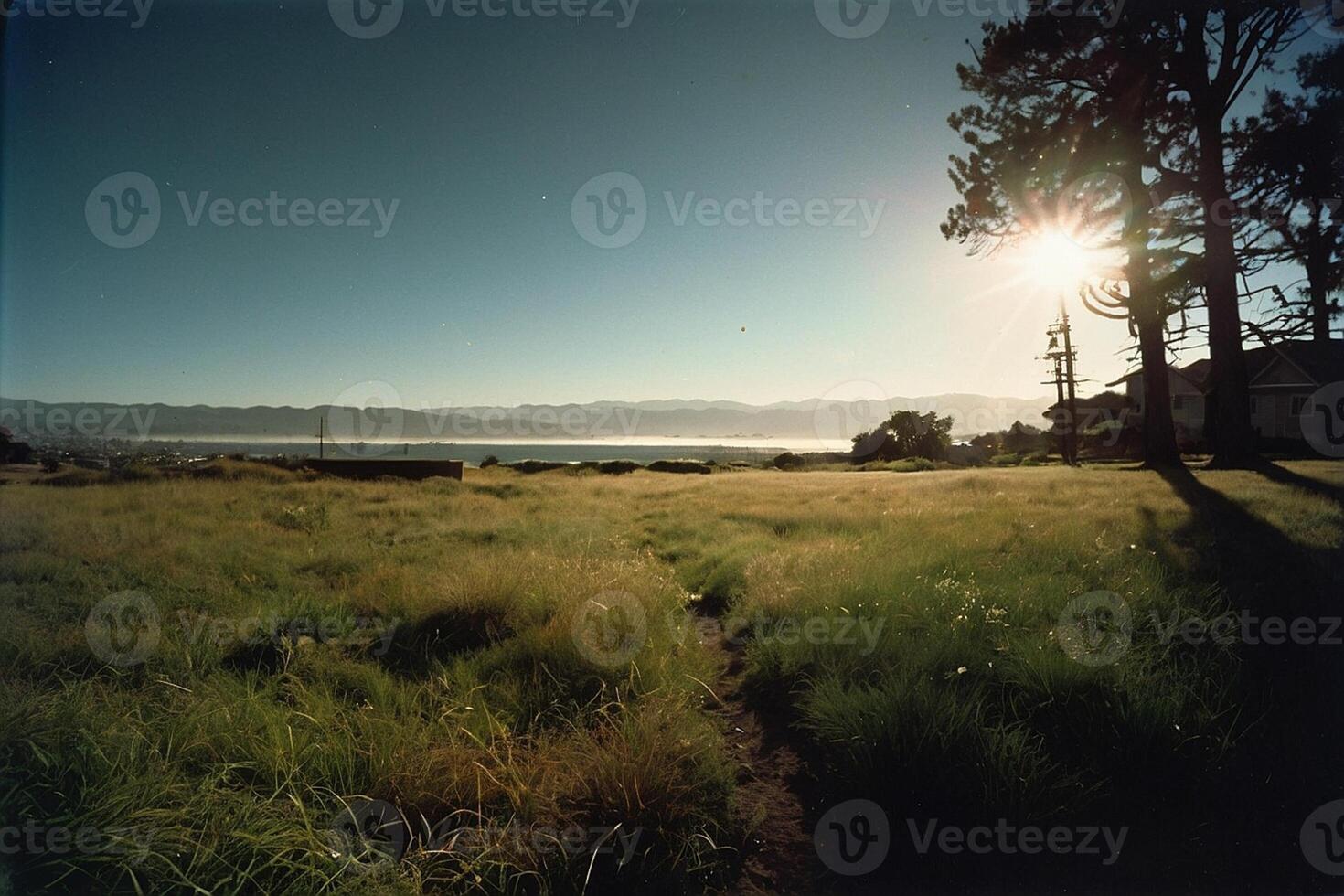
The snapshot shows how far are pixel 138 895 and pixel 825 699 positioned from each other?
A: 9.29ft

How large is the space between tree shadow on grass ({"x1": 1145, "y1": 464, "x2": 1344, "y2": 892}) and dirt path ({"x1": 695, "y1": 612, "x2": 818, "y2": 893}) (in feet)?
5.20

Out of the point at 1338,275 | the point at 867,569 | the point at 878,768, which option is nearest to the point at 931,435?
the point at 1338,275

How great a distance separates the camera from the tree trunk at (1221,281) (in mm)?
10836

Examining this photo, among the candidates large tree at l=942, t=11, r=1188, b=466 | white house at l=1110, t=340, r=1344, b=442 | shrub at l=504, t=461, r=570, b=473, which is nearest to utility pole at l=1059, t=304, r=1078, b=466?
white house at l=1110, t=340, r=1344, b=442

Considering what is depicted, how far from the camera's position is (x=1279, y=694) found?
2895mm

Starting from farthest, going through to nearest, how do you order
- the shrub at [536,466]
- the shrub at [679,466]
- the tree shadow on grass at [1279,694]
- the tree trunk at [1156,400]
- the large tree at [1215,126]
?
the shrub at [679,466] < the shrub at [536,466] < the tree trunk at [1156,400] < the large tree at [1215,126] < the tree shadow on grass at [1279,694]

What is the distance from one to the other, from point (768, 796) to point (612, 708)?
105cm

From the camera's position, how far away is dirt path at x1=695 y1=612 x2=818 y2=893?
7.14 ft

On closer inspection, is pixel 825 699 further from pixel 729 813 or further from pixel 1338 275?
pixel 1338 275

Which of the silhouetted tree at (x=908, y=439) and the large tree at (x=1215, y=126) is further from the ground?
the large tree at (x=1215, y=126)

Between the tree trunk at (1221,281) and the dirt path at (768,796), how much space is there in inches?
543

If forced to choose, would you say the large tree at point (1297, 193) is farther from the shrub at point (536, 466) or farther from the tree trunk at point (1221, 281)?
the shrub at point (536, 466)

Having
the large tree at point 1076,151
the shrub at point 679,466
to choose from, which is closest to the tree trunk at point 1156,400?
the large tree at point 1076,151

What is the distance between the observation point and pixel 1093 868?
210 cm
